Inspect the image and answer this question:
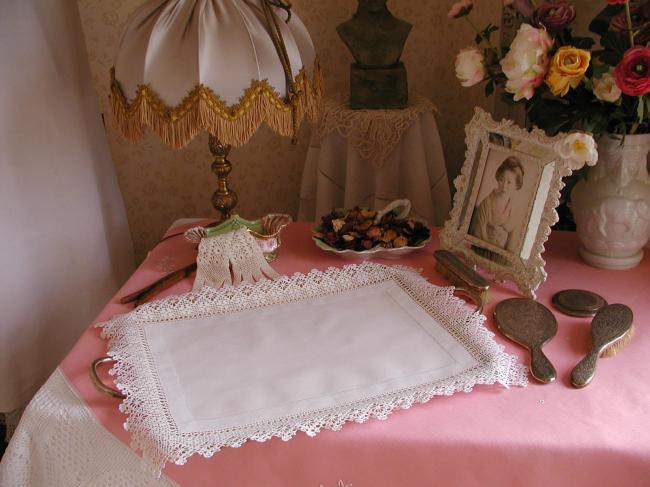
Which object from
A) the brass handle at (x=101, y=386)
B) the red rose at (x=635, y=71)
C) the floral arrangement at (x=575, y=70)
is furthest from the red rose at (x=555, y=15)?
the brass handle at (x=101, y=386)

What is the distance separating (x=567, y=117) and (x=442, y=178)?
45 cm

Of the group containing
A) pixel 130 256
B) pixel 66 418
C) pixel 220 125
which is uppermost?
pixel 220 125

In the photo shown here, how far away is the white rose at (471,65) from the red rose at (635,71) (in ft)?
0.65

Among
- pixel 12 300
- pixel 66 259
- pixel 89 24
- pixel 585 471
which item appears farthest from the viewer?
pixel 89 24

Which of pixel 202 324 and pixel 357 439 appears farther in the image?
pixel 202 324

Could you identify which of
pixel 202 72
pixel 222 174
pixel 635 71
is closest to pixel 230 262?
pixel 222 174

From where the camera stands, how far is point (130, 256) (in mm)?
1516

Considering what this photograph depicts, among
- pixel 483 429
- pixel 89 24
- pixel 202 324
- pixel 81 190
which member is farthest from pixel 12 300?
pixel 483 429

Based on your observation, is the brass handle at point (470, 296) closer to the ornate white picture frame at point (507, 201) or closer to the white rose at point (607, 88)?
the ornate white picture frame at point (507, 201)

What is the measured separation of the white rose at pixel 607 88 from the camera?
33.0 inches

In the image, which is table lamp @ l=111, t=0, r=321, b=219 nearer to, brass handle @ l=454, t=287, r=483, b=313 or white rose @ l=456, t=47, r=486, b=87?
white rose @ l=456, t=47, r=486, b=87

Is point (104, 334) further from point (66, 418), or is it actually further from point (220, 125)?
point (220, 125)

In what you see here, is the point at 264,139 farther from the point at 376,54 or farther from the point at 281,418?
the point at 281,418

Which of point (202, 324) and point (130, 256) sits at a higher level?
point (202, 324)
